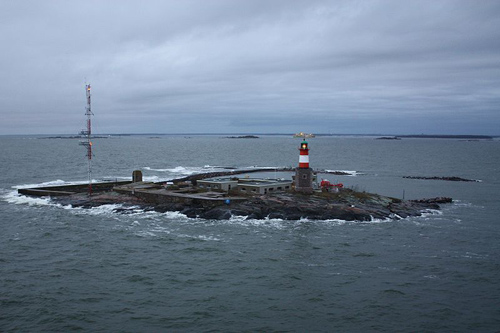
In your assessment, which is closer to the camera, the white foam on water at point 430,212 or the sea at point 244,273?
the sea at point 244,273

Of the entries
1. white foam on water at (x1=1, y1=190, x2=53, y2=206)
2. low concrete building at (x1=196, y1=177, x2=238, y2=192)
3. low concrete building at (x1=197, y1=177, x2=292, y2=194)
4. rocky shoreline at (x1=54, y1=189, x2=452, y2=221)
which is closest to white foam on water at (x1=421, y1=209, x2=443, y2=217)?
rocky shoreline at (x1=54, y1=189, x2=452, y2=221)

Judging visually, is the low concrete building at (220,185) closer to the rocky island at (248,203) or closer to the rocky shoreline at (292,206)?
the rocky island at (248,203)

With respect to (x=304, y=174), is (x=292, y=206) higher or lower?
lower

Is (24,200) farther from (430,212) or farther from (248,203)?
(430,212)

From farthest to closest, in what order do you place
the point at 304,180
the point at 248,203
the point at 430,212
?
the point at 304,180 → the point at 430,212 → the point at 248,203

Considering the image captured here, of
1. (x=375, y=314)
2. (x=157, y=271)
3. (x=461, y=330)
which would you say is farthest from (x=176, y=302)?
(x=461, y=330)

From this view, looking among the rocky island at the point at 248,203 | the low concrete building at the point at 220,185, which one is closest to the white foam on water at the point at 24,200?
the rocky island at the point at 248,203

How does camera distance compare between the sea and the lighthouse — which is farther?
the lighthouse

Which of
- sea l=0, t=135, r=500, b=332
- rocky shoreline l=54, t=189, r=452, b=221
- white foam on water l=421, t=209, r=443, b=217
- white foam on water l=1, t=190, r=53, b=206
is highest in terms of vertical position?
rocky shoreline l=54, t=189, r=452, b=221

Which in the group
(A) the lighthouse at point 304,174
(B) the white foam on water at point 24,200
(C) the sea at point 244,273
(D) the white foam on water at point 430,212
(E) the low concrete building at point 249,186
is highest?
(A) the lighthouse at point 304,174

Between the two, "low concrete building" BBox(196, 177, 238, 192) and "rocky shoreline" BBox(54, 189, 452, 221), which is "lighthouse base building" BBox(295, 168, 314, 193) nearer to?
"rocky shoreline" BBox(54, 189, 452, 221)

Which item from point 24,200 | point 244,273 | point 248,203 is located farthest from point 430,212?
point 24,200

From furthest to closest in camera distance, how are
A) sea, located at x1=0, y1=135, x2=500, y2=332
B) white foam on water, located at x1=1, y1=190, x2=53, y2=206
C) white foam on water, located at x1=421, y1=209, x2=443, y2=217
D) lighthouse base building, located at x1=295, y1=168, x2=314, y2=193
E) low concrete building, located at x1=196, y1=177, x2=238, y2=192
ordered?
low concrete building, located at x1=196, y1=177, x2=238, y2=192 < white foam on water, located at x1=1, y1=190, x2=53, y2=206 < lighthouse base building, located at x1=295, y1=168, x2=314, y2=193 < white foam on water, located at x1=421, y1=209, x2=443, y2=217 < sea, located at x1=0, y1=135, x2=500, y2=332

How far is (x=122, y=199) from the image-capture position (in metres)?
45.9
